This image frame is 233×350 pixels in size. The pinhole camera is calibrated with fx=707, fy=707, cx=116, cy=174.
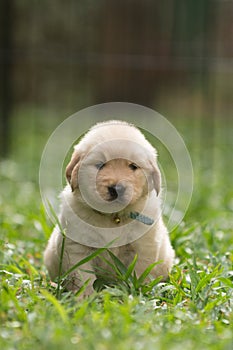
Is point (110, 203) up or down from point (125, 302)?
up

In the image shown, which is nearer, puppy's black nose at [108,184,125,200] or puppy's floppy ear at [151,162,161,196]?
puppy's black nose at [108,184,125,200]

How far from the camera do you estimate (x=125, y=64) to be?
→ 1163 cm

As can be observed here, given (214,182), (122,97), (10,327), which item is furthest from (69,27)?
(10,327)

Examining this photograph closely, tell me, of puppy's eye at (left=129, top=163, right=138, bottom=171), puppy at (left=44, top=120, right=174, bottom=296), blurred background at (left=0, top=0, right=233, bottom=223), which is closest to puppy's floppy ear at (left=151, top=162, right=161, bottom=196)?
puppy at (left=44, top=120, right=174, bottom=296)

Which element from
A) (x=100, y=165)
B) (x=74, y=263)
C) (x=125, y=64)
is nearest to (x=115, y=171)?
(x=100, y=165)

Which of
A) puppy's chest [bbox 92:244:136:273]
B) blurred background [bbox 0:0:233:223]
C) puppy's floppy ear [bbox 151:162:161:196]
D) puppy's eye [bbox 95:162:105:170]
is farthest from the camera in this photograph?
blurred background [bbox 0:0:233:223]

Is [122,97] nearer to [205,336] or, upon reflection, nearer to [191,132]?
[191,132]

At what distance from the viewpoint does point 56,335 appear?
9.49 ft

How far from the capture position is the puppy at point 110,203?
358 cm

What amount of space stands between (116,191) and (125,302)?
54 centimetres

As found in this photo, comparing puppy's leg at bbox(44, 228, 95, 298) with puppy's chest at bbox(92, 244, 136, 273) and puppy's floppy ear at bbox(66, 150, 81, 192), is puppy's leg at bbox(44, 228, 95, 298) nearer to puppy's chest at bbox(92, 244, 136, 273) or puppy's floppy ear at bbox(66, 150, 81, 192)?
puppy's chest at bbox(92, 244, 136, 273)

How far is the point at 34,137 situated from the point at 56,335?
909 cm

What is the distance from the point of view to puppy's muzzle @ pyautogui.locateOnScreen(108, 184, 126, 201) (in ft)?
11.5

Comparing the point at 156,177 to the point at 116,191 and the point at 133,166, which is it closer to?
the point at 133,166
